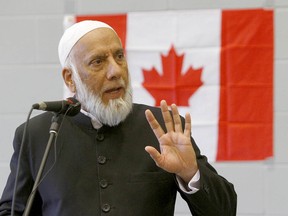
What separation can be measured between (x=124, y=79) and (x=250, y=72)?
0.92 m

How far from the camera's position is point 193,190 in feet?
4.46

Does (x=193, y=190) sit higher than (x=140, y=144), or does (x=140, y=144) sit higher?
(x=140, y=144)

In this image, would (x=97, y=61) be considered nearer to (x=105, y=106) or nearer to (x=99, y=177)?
(x=105, y=106)

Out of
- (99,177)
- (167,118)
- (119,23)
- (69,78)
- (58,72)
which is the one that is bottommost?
(99,177)

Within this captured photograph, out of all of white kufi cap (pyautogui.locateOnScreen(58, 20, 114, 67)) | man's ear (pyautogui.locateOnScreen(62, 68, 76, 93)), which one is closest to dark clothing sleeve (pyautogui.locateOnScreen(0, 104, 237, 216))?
man's ear (pyautogui.locateOnScreen(62, 68, 76, 93))

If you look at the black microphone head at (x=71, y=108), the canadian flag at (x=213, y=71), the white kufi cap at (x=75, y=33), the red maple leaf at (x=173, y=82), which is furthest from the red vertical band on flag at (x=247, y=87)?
the black microphone head at (x=71, y=108)

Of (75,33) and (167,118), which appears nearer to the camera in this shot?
(167,118)

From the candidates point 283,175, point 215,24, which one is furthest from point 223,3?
point 283,175

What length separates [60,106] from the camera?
4.04 feet

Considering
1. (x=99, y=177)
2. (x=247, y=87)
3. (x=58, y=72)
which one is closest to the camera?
(x=99, y=177)

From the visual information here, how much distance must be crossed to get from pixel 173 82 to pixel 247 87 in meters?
0.36

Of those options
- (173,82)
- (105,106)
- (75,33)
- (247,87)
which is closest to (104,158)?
(105,106)

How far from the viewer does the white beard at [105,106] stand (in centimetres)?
156

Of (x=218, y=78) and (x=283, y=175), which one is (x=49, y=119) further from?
(x=283, y=175)
